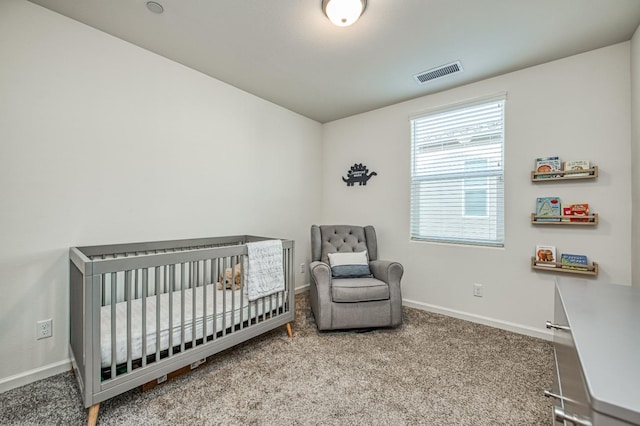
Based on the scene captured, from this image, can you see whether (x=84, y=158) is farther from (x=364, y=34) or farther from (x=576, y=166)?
(x=576, y=166)

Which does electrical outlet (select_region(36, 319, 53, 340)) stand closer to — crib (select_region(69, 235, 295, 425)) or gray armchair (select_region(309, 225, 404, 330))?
crib (select_region(69, 235, 295, 425))

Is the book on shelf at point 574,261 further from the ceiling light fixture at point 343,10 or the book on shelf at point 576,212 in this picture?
the ceiling light fixture at point 343,10

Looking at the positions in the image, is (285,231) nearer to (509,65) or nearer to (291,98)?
(291,98)

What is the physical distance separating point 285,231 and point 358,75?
1986 millimetres

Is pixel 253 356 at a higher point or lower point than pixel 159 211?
lower

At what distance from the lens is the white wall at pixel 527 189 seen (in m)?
2.19

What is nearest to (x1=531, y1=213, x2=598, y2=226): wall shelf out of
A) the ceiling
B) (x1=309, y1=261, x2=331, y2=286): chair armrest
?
the ceiling

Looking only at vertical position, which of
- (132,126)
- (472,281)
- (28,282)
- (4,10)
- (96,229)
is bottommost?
(472,281)

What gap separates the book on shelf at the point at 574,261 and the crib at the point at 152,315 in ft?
7.53

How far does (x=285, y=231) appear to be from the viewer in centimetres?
362

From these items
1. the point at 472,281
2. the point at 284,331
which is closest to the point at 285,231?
the point at 284,331

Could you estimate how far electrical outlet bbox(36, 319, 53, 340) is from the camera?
1.86 m

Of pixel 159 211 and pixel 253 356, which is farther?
pixel 159 211

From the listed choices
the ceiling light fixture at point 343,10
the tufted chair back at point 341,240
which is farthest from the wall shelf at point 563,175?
the ceiling light fixture at point 343,10
